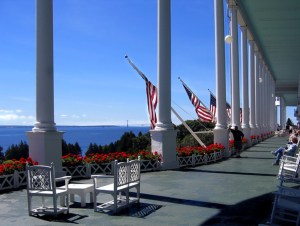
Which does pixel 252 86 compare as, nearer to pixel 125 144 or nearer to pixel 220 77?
pixel 125 144

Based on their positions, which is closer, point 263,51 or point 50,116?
point 50,116

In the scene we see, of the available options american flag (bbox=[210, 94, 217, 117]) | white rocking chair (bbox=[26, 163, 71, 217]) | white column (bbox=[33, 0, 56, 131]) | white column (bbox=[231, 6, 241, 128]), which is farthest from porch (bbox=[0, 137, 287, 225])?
american flag (bbox=[210, 94, 217, 117])

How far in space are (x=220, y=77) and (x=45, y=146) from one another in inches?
480

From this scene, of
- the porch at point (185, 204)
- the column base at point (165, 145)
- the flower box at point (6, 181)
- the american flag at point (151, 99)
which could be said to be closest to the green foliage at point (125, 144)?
the american flag at point (151, 99)

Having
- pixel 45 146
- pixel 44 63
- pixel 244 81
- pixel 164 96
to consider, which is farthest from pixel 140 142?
pixel 45 146

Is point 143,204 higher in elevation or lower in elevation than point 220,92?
lower

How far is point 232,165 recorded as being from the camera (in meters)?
17.9

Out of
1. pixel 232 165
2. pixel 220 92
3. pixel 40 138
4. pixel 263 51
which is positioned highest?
pixel 263 51

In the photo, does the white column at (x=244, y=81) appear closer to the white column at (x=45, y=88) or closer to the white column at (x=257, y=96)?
the white column at (x=257, y=96)

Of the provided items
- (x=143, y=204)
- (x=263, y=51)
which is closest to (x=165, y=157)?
(x=143, y=204)

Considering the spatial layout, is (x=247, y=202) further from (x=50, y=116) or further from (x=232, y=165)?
(x=232, y=165)

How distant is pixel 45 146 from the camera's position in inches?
489

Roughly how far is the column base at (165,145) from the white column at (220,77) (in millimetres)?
6378

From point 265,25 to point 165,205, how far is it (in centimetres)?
2638
